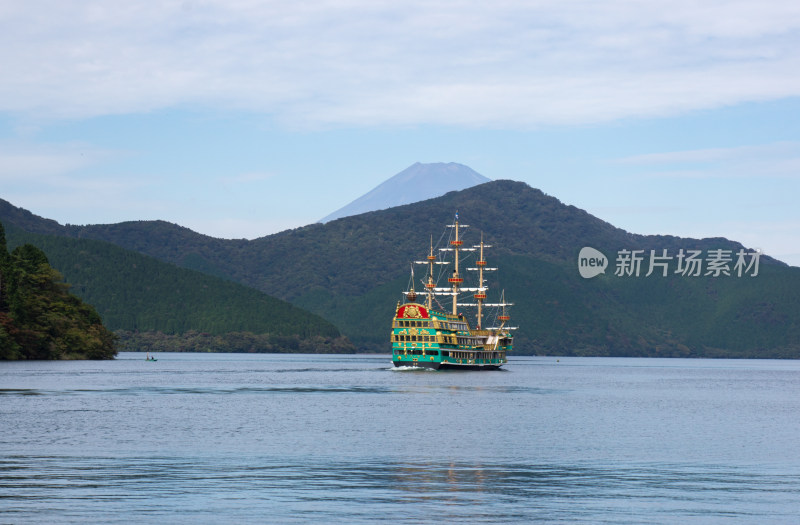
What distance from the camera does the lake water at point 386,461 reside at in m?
38.6

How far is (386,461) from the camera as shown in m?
54.6

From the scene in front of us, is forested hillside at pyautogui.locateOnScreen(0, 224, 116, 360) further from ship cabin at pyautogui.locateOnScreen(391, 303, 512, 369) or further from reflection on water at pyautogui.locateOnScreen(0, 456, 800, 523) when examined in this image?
reflection on water at pyautogui.locateOnScreen(0, 456, 800, 523)

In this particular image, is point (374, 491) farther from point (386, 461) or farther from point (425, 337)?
point (425, 337)

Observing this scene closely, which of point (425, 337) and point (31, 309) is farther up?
point (31, 309)

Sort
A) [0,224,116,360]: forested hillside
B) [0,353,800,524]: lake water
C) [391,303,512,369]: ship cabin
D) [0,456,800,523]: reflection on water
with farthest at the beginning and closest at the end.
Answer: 1. [391,303,512,369]: ship cabin
2. [0,224,116,360]: forested hillside
3. [0,353,800,524]: lake water
4. [0,456,800,523]: reflection on water

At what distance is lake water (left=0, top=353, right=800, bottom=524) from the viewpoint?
38.6 m

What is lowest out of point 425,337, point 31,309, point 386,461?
point 386,461

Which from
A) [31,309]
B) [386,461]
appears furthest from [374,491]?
[31,309]

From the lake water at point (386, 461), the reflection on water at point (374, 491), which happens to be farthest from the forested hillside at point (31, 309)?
the reflection on water at point (374, 491)

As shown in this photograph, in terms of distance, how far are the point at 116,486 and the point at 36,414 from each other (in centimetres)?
4077

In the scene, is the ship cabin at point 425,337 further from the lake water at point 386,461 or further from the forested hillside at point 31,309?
the lake water at point 386,461

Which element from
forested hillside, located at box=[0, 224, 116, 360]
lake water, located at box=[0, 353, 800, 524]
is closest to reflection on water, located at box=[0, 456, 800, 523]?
lake water, located at box=[0, 353, 800, 524]

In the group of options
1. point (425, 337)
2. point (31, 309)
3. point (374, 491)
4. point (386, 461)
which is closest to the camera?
point (374, 491)

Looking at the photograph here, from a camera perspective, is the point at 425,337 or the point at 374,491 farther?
the point at 425,337
